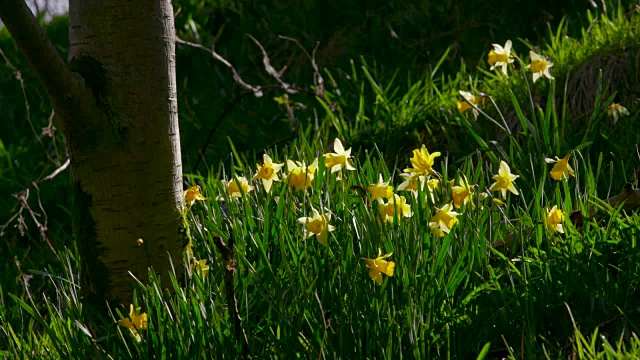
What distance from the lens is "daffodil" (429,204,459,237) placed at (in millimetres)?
1824

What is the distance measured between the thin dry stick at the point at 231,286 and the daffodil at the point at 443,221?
512mm

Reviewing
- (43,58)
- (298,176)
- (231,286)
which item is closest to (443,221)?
(298,176)

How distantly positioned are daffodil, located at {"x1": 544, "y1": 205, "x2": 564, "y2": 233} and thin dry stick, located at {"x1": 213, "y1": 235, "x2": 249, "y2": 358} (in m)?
0.79

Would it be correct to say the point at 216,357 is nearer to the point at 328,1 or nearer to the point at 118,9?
the point at 118,9

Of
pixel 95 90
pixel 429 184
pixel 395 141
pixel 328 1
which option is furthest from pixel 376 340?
pixel 328 1

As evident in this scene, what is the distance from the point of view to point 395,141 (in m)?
3.27

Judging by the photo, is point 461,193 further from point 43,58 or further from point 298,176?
point 43,58

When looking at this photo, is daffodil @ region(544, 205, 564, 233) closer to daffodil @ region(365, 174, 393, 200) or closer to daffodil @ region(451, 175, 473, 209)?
daffodil @ region(451, 175, 473, 209)

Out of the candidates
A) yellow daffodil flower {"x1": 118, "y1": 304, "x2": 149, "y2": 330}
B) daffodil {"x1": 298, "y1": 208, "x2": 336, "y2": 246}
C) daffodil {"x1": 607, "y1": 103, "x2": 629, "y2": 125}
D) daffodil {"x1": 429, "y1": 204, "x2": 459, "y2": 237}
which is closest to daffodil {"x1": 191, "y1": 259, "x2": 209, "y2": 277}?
yellow daffodil flower {"x1": 118, "y1": 304, "x2": 149, "y2": 330}

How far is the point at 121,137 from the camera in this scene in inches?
76.0

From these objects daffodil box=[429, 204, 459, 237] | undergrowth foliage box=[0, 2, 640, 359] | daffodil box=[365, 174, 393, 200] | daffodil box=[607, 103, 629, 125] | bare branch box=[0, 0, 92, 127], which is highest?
bare branch box=[0, 0, 92, 127]

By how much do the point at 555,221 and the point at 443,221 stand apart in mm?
291

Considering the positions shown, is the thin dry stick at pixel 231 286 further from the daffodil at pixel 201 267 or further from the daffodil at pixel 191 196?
the daffodil at pixel 191 196

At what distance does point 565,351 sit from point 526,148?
1193mm
